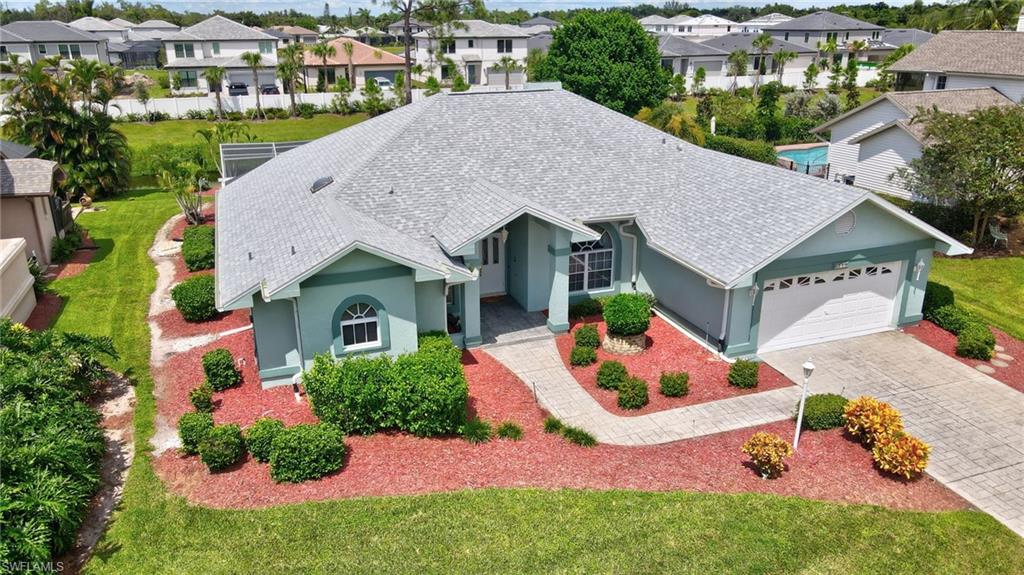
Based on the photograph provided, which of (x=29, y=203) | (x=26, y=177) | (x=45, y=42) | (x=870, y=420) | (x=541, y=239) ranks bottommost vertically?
(x=870, y=420)

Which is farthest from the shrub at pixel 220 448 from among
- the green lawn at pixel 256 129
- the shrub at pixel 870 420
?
the green lawn at pixel 256 129

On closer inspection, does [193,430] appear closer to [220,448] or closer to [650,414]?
[220,448]

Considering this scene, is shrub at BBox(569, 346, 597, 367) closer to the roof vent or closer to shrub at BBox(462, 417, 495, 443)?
shrub at BBox(462, 417, 495, 443)

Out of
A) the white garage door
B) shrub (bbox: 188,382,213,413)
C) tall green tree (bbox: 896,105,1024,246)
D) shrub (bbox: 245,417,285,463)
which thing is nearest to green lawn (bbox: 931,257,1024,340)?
tall green tree (bbox: 896,105,1024,246)

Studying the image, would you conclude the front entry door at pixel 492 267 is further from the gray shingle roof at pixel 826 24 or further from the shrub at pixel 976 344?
the gray shingle roof at pixel 826 24

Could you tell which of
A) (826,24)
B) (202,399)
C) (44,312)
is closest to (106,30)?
(826,24)

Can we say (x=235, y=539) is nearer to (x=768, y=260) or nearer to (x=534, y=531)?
(x=534, y=531)

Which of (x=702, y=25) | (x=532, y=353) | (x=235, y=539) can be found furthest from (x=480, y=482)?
(x=702, y=25)
